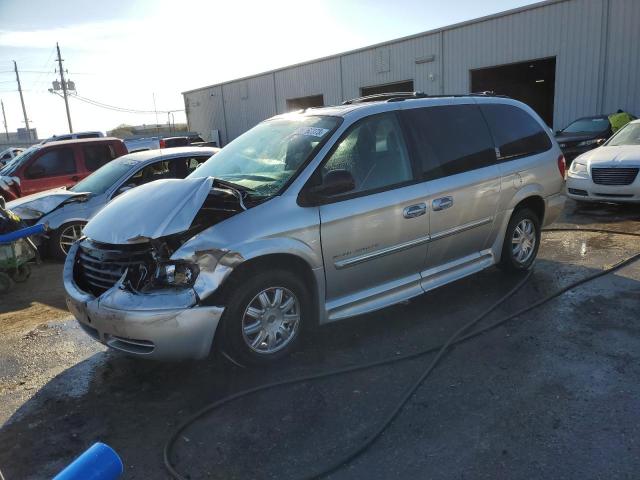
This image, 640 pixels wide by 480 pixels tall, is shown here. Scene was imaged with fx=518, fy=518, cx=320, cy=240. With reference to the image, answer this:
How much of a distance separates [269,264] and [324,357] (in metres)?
0.88

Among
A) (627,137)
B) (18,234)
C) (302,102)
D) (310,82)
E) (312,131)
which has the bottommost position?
(18,234)

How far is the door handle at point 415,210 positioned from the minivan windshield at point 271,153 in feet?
2.89

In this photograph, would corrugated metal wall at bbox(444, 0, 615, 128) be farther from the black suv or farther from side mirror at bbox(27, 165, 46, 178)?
side mirror at bbox(27, 165, 46, 178)

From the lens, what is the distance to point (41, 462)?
2893mm

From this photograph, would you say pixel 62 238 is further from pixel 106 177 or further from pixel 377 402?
pixel 377 402

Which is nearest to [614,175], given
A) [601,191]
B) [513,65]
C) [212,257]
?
[601,191]

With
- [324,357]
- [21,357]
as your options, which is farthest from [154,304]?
[21,357]

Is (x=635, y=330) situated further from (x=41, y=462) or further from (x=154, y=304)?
(x=41, y=462)

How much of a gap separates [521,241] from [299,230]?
288cm

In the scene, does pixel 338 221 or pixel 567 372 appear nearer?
pixel 567 372

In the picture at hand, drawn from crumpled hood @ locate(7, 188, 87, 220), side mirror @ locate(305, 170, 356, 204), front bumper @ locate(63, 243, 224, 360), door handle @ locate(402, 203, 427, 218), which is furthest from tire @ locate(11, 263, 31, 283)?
door handle @ locate(402, 203, 427, 218)

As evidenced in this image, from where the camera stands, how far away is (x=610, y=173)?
Answer: 337 inches

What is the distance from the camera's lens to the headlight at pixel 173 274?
3.39m

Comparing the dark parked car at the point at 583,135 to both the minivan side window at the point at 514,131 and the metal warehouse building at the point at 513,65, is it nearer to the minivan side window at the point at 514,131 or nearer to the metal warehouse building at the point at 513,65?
the metal warehouse building at the point at 513,65
